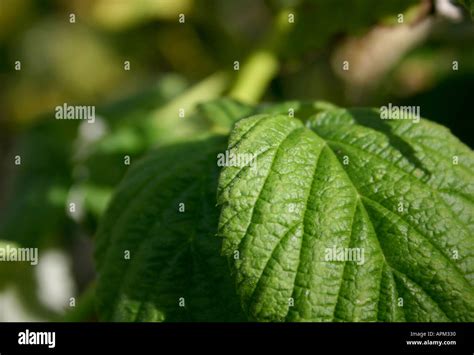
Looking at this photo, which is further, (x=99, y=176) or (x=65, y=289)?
(x=65, y=289)

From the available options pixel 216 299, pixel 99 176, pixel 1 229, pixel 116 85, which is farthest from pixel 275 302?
pixel 116 85

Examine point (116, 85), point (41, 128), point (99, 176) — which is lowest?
point (99, 176)

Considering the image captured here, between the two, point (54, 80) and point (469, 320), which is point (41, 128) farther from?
point (469, 320)

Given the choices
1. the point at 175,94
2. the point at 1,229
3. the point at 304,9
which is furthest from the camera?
the point at 175,94

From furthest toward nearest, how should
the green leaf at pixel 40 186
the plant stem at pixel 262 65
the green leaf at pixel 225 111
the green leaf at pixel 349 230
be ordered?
1. the green leaf at pixel 40 186
2. the plant stem at pixel 262 65
3. the green leaf at pixel 225 111
4. the green leaf at pixel 349 230

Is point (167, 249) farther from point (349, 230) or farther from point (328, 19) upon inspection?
point (328, 19)

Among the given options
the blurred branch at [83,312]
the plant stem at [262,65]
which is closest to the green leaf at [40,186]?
the blurred branch at [83,312]

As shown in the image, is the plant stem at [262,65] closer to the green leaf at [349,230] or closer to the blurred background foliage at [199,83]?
the blurred background foliage at [199,83]
